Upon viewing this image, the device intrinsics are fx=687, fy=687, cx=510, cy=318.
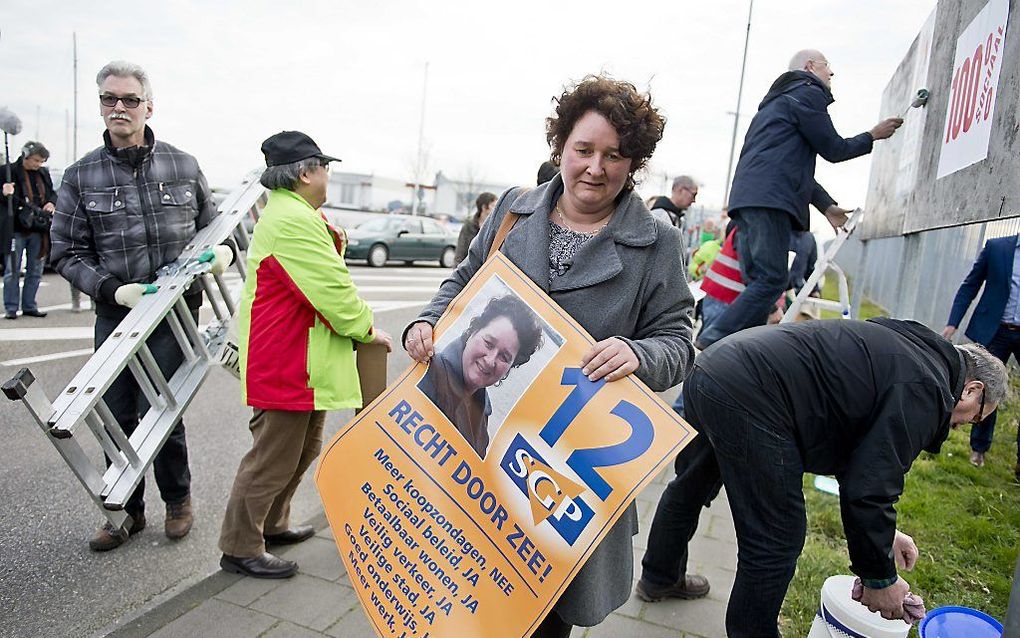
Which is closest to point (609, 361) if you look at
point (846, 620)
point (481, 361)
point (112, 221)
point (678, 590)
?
point (481, 361)

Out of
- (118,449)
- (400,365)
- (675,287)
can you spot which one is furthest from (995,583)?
(400,365)

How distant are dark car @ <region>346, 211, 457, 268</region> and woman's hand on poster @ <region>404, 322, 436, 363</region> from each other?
17464mm

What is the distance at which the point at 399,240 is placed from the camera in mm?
20859

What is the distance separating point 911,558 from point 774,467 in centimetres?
62

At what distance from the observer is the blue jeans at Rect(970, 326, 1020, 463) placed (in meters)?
4.91

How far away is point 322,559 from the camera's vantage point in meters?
3.31

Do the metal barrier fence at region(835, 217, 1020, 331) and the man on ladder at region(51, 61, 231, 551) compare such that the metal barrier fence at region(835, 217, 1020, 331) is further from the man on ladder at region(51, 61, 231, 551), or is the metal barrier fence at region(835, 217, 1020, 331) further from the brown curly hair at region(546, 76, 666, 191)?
the man on ladder at region(51, 61, 231, 551)

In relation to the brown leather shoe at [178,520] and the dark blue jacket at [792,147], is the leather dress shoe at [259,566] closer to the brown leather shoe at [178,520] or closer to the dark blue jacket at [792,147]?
the brown leather shoe at [178,520]

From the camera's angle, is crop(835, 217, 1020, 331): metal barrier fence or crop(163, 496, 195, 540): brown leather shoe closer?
crop(163, 496, 195, 540): brown leather shoe

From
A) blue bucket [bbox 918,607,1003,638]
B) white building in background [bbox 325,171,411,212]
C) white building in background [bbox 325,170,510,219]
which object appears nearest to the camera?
blue bucket [bbox 918,607,1003,638]

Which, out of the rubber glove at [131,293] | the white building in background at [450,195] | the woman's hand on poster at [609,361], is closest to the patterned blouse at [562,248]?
the woman's hand on poster at [609,361]

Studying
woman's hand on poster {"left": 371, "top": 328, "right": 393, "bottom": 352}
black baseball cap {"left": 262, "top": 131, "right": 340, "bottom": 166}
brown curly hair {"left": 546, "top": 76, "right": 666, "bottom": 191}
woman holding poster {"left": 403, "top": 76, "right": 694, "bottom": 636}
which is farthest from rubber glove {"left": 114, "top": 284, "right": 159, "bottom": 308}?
brown curly hair {"left": 546, "top": 76, "right": 666, "bottom": 191}

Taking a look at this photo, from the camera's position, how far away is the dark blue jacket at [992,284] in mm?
4863

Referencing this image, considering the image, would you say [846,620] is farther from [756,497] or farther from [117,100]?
[117,100]
